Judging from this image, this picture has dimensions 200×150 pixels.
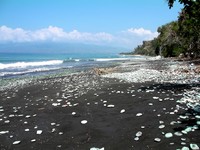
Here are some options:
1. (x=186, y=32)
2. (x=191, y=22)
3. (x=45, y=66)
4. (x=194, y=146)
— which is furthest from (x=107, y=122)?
(x=45, y=66)

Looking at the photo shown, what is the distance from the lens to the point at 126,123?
9828mm

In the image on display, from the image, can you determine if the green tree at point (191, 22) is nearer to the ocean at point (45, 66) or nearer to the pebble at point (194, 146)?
the pebble at point (194, 146)

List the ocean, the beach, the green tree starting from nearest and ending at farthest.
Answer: the beach, the green tree, the ocean

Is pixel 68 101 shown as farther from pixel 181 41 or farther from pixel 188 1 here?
pixel 181 41

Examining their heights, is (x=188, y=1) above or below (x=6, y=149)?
above

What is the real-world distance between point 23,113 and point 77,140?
5229 millimetres

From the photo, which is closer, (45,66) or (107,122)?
(107,122)

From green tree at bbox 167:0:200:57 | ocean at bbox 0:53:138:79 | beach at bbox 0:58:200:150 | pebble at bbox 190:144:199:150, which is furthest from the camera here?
ocean at bbox 0:53:138:79

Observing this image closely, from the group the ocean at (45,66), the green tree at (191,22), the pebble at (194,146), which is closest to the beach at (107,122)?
the pebble at (194,146)

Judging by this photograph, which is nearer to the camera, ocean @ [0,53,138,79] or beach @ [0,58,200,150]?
beach @ [0,58,200,150]

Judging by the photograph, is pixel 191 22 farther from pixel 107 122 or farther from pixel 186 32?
pixel 186 32

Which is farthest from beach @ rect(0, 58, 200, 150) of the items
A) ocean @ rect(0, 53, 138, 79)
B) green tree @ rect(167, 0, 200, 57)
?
ocean @ rect(0, 53, 138, 79)

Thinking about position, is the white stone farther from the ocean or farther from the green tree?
the ocean

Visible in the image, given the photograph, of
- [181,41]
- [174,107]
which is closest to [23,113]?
[174,107]
